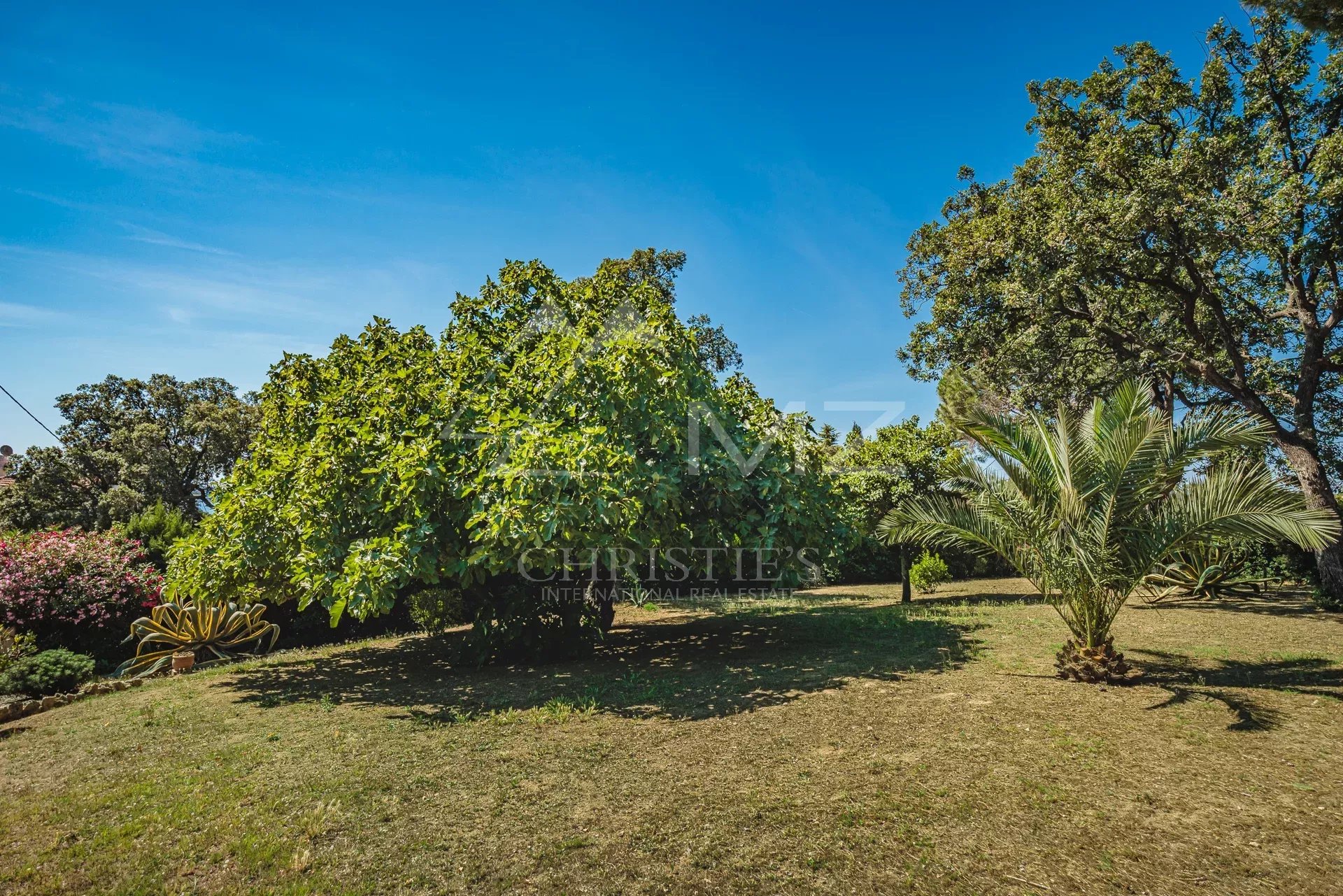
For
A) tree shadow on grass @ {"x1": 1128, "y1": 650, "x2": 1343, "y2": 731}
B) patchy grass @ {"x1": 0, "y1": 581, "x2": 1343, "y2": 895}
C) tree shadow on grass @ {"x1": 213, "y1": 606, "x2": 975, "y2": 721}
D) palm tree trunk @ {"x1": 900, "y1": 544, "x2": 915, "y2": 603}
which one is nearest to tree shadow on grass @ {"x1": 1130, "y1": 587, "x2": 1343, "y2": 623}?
patchy grass @ {"x1": 0, "y1": 581, "x2": 1343, "y2": 895}

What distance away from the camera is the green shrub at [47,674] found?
9.32m

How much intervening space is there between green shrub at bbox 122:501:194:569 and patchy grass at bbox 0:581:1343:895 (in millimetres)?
Result: 4957

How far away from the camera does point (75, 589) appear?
11.5 m

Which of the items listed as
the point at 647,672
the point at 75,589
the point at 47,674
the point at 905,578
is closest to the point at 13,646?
the point at 75,589

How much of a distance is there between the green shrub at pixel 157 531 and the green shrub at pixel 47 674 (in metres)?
3.88

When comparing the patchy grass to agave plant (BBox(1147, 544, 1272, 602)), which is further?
agave plant (BBox(1147, 544, 1272, 602))

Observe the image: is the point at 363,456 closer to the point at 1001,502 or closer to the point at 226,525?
the point at 226,525

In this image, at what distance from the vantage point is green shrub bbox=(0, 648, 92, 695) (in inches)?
367

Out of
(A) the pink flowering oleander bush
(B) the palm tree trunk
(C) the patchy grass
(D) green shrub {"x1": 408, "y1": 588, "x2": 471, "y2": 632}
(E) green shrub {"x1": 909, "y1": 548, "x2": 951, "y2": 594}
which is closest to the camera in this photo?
(C) the patchy grass

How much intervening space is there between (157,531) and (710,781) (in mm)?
14853

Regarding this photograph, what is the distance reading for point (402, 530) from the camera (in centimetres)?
840

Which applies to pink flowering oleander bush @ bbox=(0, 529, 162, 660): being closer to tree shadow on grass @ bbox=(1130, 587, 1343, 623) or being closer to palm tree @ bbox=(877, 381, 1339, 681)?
palm tree @ bbox=(877, 381, 1339, 681)

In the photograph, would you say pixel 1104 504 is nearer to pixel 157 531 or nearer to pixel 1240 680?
pixel 1240 680

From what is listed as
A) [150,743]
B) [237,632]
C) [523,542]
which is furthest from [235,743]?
[237,632]
